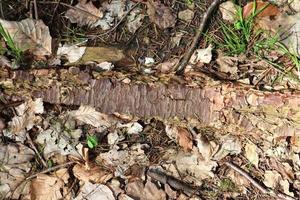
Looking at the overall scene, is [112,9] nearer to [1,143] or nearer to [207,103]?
[207,103]

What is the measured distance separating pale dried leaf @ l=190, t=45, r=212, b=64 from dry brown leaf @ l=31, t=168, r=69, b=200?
116 centimetres

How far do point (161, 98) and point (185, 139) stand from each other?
0.39 meters

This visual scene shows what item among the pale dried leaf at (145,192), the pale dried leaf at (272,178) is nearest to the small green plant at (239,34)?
the pale dried leaf at (272,178)

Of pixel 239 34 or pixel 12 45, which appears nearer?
pixel 12 45

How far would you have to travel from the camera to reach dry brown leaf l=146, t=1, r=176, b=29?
8.89 ft

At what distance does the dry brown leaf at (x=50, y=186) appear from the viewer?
255 centimetres

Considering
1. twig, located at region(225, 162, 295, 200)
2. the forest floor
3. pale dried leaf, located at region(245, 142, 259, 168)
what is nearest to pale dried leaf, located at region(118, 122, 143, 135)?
the forest floor

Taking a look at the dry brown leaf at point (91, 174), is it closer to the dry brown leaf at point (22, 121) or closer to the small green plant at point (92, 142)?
the small green plant at point (92, 142)

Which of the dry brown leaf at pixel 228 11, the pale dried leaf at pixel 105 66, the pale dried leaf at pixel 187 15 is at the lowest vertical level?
the pale dried leaf at pixel 105 66

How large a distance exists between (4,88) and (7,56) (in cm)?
21

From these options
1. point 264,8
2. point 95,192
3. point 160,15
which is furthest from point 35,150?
point 264,8

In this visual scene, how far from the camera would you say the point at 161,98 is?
249 centimetres

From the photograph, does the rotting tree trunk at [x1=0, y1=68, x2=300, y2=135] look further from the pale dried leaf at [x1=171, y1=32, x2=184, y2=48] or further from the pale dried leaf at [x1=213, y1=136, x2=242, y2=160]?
the pale dried leaf at [x1=171, y1=32, x2=184, y2=48]

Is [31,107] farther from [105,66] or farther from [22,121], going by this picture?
[105,66]
